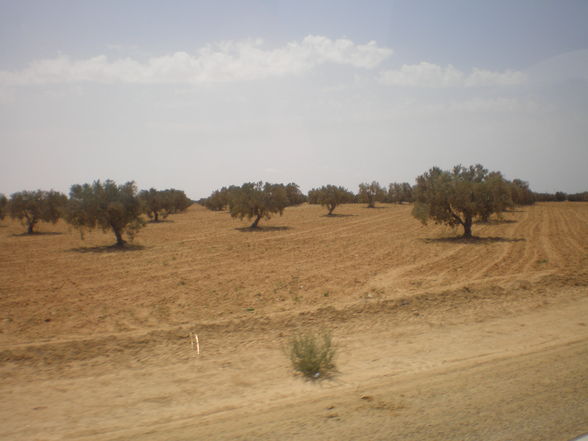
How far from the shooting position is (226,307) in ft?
34.2

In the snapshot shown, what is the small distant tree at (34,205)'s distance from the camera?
121ft

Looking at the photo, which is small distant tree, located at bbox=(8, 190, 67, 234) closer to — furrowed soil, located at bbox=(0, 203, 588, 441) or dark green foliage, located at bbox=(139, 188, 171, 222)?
dark green foliage, located at bbox=(139, 188, 171, 222)

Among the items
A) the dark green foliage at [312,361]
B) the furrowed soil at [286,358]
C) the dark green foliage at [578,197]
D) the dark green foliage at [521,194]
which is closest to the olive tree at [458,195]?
the furrowed soil at [286,358]

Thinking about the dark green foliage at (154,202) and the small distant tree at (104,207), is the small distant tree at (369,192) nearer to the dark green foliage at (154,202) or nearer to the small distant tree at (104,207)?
the dark green foliage at (154,202)

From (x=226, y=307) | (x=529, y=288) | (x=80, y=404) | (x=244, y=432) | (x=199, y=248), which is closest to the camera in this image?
(x=244, y=432)

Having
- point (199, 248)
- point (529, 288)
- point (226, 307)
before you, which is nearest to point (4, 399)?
point (226, 307)

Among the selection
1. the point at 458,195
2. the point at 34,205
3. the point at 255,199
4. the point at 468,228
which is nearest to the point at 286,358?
the point at 458,195

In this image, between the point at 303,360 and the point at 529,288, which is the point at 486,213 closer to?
the point at 529,288

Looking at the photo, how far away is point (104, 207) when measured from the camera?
2544cm

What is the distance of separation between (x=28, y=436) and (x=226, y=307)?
19.8 ft

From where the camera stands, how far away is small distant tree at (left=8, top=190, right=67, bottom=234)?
3697 cm

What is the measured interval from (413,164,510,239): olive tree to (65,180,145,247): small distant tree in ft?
61.6

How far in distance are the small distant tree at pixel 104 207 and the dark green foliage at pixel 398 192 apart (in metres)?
83.0

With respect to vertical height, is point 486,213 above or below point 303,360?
above
